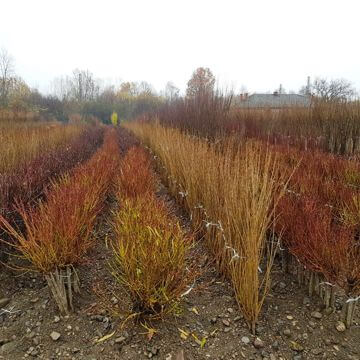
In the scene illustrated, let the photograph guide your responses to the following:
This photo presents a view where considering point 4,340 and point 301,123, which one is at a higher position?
point 301,123

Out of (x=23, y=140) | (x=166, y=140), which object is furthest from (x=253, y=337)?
(x=23, y=140)

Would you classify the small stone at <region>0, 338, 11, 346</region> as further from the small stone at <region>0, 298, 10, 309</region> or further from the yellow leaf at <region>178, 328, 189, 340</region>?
the yellow leaf at <region>178, 328, 189, 340</region>

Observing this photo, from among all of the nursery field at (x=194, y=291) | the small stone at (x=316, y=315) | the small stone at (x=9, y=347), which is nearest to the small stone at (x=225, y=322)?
the nursery field at (x=194, y=291)

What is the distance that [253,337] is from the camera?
1781mm

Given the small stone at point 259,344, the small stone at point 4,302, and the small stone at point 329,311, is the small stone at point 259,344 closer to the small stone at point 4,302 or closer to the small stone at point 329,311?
the small stone at point 329,311

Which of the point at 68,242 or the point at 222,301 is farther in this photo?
the point at 222,301

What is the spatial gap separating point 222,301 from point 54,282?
1.19 meters

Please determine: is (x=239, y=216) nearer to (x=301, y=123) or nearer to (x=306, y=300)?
(x=306, y=300)

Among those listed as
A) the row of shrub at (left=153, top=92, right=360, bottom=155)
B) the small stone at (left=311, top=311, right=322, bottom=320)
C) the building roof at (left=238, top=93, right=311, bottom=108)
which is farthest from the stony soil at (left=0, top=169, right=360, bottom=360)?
the building roof at (left=238, top=93, right=311, bottom=108)

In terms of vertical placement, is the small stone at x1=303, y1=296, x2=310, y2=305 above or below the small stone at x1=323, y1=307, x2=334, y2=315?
below

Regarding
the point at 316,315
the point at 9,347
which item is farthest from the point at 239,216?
the point at 9,347

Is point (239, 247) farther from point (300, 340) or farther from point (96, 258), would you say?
point (96, 258)

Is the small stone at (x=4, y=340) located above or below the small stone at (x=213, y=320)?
below

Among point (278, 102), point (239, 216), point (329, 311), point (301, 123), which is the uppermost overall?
point (278, 102)
